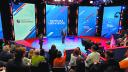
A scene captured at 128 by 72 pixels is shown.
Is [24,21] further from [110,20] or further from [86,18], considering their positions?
[110,20]

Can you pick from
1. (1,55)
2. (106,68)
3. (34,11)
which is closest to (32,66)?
(1,55)

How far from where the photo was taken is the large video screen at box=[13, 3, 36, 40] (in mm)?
15023

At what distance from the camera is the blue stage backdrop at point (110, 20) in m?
17.5

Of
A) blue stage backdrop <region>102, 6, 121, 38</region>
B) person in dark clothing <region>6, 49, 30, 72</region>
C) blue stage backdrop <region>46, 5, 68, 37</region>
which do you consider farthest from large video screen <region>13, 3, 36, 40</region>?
person in dark clothing <region>6, 49, 30, 72</region>

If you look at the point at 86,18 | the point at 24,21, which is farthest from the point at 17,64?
the point at 86,18

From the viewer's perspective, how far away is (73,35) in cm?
1786

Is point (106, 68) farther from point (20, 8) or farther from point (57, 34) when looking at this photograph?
point (57, 34)

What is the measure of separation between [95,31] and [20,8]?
609 cm

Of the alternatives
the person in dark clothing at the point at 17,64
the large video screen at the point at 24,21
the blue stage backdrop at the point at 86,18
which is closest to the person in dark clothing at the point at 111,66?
the person in dark clothing at the point at 17,64

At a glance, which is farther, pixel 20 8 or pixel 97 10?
pixel 97 10

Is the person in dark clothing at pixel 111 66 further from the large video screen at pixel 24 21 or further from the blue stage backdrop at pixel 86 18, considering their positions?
the blue stage backdrop at pixel 86 18

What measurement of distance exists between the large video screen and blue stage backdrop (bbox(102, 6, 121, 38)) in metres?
5.41

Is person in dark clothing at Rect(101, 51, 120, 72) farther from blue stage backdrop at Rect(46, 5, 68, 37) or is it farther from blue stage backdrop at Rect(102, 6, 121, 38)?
blue stage backdrop at Rect(102, 6, 121, 38)

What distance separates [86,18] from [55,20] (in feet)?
7.86
